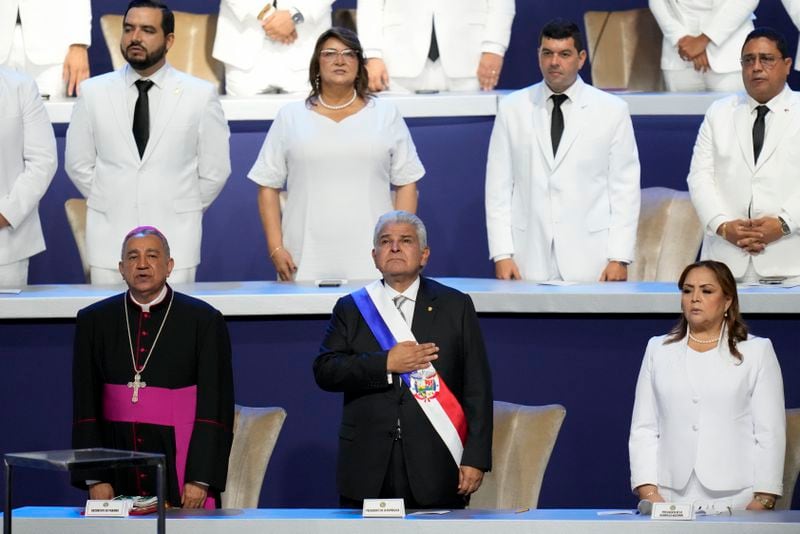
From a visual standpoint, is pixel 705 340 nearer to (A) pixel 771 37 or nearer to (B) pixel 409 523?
(B) pixel 409 523

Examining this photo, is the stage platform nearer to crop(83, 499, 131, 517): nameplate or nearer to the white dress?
crop(83, 499, 131, 517): nameplate

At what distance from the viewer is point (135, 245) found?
496 centimetres

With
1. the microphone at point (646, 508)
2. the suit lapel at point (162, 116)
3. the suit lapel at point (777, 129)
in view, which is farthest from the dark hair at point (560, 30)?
the microphone at point (646, 508)

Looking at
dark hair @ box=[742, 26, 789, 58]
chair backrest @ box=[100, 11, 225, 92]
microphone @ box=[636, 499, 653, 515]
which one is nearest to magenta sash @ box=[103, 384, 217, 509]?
microphone @ box=[636, 499, 653, 515]

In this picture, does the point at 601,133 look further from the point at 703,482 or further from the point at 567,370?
the point at 703,482

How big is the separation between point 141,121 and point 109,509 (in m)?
2.43

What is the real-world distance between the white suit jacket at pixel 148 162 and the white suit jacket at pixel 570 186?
120 centimetres

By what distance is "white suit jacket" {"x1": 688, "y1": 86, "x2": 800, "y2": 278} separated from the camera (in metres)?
6.03

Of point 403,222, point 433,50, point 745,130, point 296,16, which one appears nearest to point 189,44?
point 296,16

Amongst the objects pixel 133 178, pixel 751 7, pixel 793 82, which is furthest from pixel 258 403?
pixel 793 82

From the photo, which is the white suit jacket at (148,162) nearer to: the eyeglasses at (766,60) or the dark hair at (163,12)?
the dark hair at (163,12)

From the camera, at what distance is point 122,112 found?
20.6 feet

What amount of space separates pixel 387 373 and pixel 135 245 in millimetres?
927

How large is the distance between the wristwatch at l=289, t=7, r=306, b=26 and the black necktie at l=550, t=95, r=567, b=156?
1.75 meters
